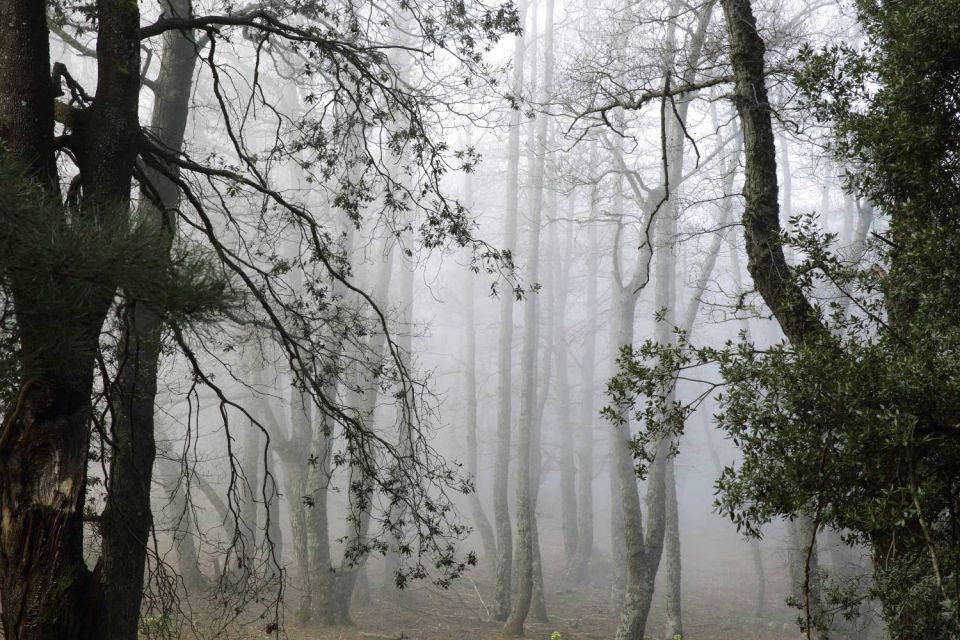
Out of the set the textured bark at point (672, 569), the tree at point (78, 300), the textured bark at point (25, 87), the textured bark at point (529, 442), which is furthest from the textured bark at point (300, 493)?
the textured bark at point (25, 87)

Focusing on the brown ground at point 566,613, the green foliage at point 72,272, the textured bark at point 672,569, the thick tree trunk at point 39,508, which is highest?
the green foliage at point 72,272

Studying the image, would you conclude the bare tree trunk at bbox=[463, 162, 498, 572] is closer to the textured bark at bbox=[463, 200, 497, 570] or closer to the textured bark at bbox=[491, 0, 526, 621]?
the textured bark at bbox=[463, 200, 497, 570]

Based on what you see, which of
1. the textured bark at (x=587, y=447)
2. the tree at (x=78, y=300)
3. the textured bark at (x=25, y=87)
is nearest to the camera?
the tree at (x=78, y=300)

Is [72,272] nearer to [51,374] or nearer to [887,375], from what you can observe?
[51,374]

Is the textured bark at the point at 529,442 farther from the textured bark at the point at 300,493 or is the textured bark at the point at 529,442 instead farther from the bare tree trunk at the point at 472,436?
the textured bark at the point at 300,493

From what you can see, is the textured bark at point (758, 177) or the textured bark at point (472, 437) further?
the textured bark at point (472, 437)

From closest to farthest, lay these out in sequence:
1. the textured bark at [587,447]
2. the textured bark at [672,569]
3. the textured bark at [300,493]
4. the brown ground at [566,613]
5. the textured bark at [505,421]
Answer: the textured bark at [300,493]
the textured bark at [672,569]
the brown ground at [566,613]
the textured bark at [505,421]
the textured bark at [587,447]

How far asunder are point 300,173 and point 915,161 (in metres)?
16.7

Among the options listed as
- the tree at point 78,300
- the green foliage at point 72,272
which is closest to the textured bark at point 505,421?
the tree at point 78,300

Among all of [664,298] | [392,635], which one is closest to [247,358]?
[392,635]

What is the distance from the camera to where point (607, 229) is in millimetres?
28906

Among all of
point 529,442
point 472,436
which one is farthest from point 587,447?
point 529,442

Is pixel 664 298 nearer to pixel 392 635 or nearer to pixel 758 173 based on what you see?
pixel 392 635

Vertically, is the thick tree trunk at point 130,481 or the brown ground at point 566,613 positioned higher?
the thick tree trunk at point 130,481
